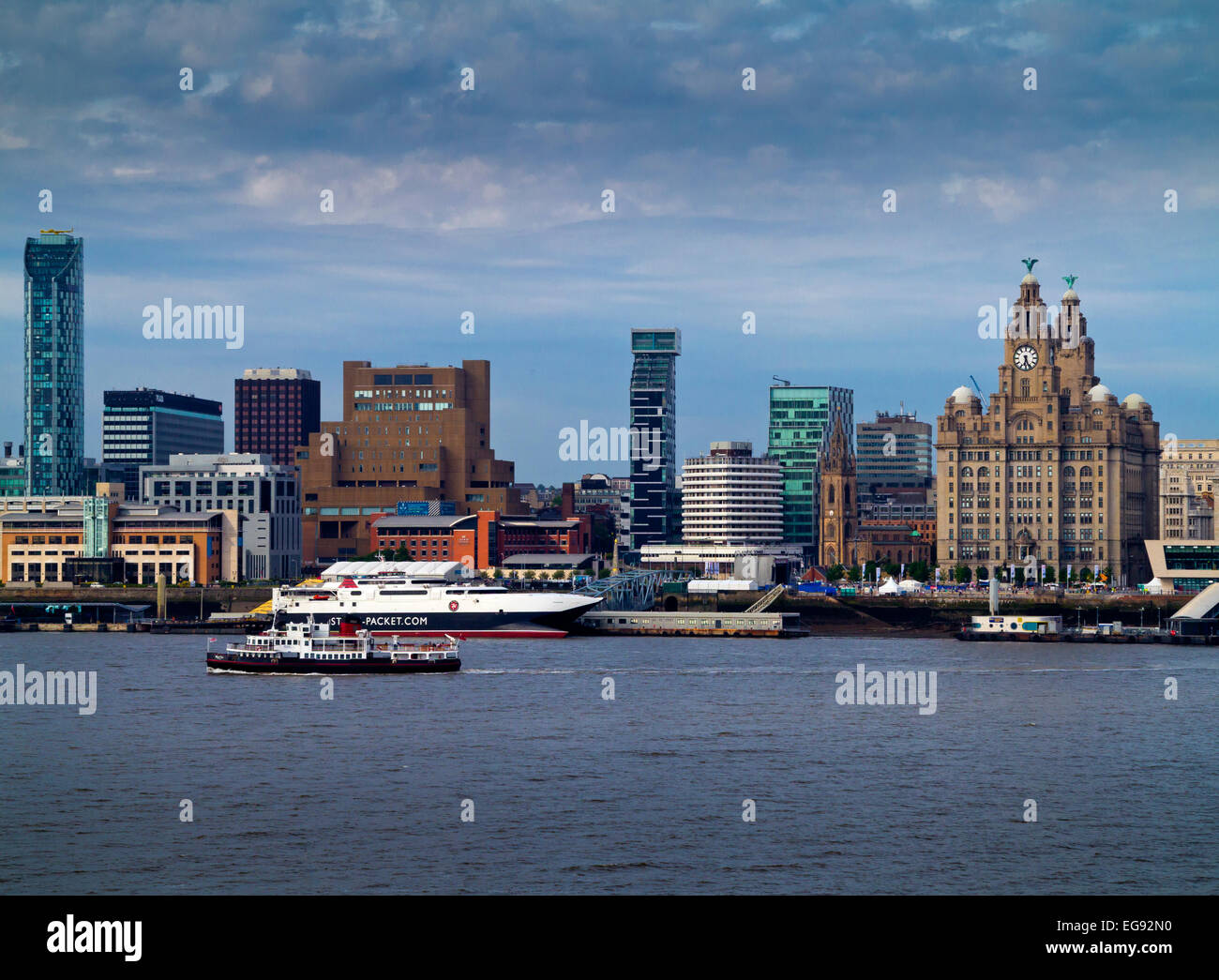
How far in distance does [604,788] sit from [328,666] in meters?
45.7

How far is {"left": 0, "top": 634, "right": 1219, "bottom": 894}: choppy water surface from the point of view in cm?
3575

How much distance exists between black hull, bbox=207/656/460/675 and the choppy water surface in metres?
4.40

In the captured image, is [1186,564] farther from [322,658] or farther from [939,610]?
[322,658]

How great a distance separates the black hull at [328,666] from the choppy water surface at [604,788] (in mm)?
4396

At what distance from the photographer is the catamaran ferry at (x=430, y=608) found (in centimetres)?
12938

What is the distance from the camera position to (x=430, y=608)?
130625 mm

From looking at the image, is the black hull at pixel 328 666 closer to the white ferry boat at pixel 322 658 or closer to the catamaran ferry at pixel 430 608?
the white ferry boat at pixel 322 658

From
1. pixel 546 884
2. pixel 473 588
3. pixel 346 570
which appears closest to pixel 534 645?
pixel 473 588

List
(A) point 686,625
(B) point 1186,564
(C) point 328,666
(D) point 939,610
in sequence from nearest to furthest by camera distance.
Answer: (C) point 328,666 < (A) point 686,625 < (D) point 939,610 < (B) point 1186,564

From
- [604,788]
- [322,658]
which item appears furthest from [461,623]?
[604,788]

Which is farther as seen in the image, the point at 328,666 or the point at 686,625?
the point at 686,625

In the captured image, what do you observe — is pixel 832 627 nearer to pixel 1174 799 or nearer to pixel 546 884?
pixel 1174 799
